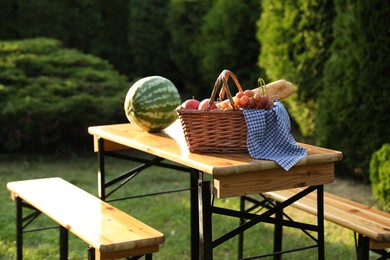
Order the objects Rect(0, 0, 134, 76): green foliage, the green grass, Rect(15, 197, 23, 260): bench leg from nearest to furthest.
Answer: Rect(15, 197, 23, 260): bench leg → the green grass → Rect(0, 0, 134, 76): green foliage

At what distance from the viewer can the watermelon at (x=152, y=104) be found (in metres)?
4.05

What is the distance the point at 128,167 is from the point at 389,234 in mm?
4527

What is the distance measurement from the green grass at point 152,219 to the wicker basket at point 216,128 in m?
1.78

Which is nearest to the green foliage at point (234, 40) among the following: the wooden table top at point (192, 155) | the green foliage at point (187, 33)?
the green foliage at point (187, 33)

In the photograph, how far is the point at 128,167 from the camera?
7770 mm

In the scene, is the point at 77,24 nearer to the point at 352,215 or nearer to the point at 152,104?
the point at 152,104

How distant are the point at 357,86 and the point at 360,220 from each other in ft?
9.93

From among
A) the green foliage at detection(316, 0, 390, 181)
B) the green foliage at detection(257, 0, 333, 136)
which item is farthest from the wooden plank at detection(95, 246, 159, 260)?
the green foliage at detection(257, 0, 333, 136)

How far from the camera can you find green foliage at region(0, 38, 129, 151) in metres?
7.80

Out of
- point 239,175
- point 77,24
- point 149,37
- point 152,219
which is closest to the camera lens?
point 239,175

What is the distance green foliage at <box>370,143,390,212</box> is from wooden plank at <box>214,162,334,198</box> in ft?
7.20

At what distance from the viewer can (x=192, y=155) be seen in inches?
134

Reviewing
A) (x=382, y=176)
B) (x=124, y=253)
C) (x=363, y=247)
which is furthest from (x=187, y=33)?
(x=124, y=253)

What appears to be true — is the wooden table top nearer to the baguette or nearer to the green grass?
the baguette
